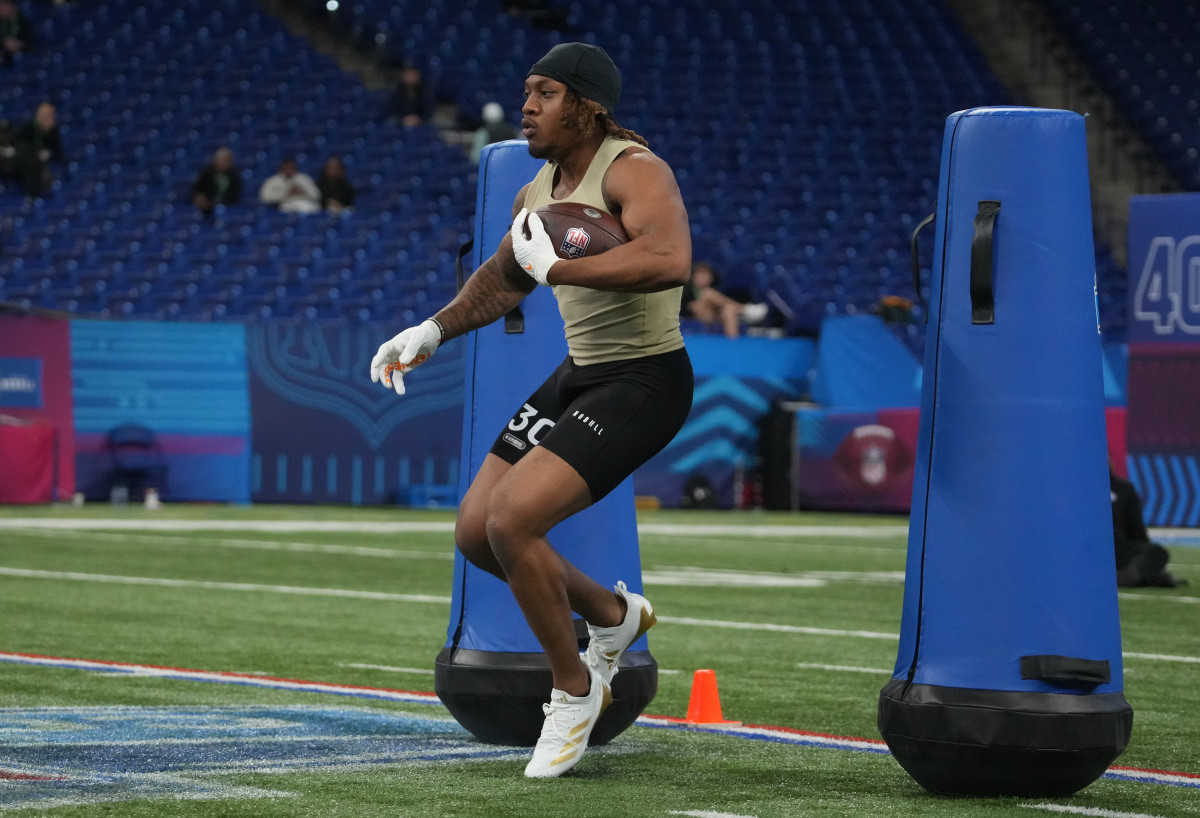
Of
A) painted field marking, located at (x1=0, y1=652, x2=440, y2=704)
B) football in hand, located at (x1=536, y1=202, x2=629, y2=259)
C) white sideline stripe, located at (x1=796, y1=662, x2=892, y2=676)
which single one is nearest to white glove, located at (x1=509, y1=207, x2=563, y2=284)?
football in hand, located at (x1=536, y1=202, x2=629, y2=259)

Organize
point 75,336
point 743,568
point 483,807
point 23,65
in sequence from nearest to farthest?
point 483,807 → point 743,568 → point 75,336 → point 23,65

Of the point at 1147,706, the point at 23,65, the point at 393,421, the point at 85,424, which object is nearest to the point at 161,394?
the point at 85,424

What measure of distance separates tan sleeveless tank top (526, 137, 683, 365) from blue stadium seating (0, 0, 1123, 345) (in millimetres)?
16512

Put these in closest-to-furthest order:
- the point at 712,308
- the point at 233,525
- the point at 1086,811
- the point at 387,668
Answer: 1. the point at 1086,811
2. the point at 387,668
3. the point at 233,525
4. the point at 712,308

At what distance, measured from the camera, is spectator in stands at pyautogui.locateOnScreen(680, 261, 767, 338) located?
21.7 m

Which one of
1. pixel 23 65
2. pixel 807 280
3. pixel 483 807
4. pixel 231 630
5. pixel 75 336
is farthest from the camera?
pixel 807 280

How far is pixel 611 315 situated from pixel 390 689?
251 centimetres

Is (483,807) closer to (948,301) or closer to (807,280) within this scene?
(948,301)

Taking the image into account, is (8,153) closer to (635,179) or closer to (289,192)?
(289,192)

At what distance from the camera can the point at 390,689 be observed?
22.5 feet

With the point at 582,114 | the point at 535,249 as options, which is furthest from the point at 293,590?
the point at 535,249

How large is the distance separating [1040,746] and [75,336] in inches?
619

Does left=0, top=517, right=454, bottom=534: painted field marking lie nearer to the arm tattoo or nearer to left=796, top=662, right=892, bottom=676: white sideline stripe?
left=796, top=662, right=892, bottom=676: white sideline stripe

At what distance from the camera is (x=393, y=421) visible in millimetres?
20406
